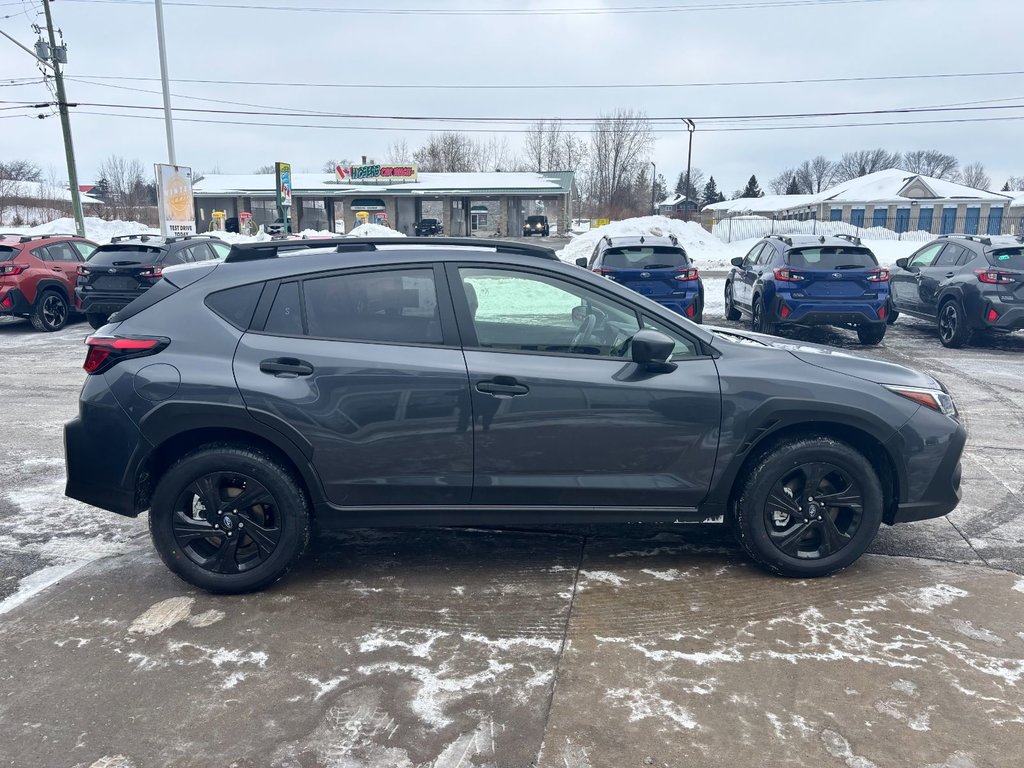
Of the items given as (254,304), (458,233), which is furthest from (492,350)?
(458,233)

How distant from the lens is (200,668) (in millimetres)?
3297

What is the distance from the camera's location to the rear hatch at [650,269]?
38.0 feet

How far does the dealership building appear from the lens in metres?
50.5

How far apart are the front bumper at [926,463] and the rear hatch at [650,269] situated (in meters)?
7.62

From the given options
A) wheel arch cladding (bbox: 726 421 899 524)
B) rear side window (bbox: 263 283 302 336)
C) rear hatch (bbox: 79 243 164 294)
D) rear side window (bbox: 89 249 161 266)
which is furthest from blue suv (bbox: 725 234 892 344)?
rear side window (bbox: 89 249 161 266)

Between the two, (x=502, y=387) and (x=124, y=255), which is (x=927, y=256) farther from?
(x=124, y=255)

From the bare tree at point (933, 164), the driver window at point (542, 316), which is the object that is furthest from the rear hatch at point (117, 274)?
the bare tree at point (933, 164)

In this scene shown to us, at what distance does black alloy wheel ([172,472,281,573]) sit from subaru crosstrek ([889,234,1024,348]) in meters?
10.9

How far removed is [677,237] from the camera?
1188 inches

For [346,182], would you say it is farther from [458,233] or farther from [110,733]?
[110,733]

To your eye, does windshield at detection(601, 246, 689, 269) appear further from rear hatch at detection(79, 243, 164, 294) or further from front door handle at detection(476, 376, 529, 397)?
front door handle at detection(476, 376, 529, 397)

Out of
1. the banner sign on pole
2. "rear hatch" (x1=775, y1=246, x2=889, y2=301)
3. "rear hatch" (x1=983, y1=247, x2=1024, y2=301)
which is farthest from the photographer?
the banner sign on pole

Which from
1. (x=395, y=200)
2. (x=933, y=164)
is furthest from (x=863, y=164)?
(x=395, y=200)

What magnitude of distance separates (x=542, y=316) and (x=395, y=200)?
163ft
